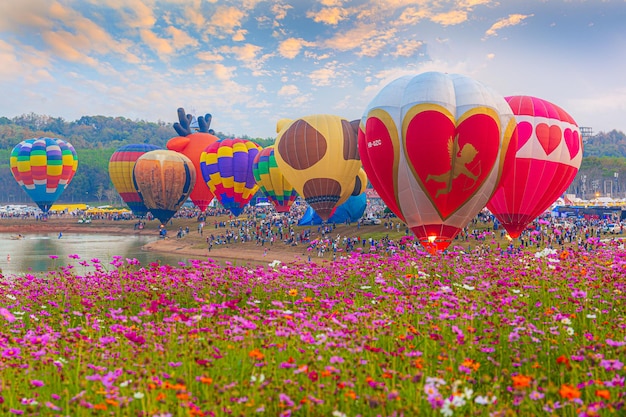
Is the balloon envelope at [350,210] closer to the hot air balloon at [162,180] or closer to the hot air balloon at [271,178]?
the hot air balloon at [271,178]

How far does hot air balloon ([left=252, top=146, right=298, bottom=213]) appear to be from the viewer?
2277 inches

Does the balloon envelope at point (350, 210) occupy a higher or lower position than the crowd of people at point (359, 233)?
higher

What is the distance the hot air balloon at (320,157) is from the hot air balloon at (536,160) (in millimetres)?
16339

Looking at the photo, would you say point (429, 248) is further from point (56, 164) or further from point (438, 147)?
point (56, 164)

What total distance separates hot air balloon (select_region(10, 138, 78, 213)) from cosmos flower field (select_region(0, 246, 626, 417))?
75.5 metres

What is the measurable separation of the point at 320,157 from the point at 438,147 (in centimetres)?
2021

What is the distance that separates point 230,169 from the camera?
6388cm

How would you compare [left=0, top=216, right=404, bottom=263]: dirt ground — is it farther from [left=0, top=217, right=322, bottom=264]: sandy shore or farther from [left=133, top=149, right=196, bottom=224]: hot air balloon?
[left=133, top=149, right=196, bottom=224]: hot air balloon

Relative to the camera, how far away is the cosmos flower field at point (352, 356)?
5023mm

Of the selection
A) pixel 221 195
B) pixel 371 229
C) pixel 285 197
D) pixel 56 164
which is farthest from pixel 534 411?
pixel 56 164

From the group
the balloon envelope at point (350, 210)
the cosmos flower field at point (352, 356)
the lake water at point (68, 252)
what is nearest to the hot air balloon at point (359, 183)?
the balloon envelope at point (350, 210)

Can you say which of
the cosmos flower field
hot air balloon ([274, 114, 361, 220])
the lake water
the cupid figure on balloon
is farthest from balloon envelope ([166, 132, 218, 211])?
the cosmos flower field

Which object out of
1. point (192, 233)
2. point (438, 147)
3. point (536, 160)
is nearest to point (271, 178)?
point (192, 233)

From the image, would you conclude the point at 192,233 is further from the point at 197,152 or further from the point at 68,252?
the point at 68,252
